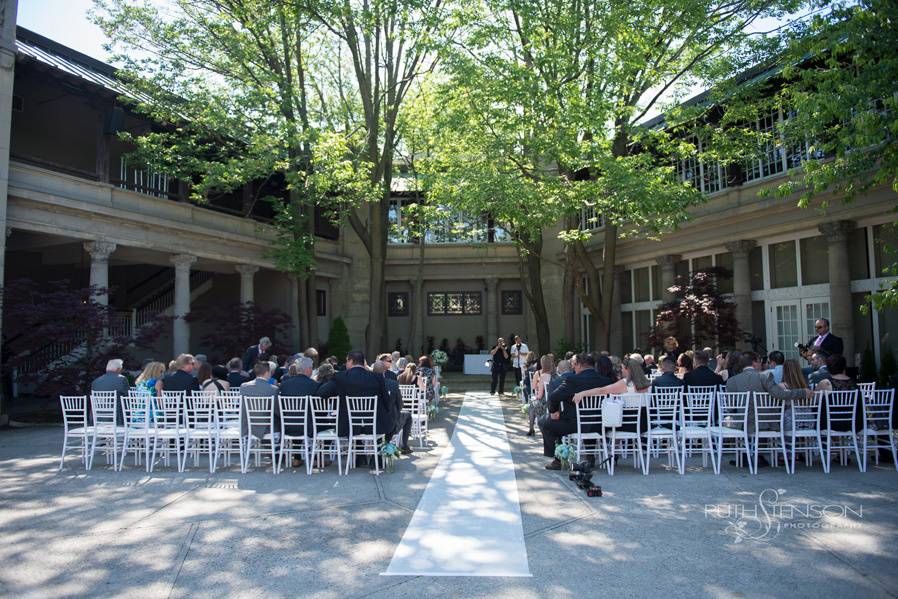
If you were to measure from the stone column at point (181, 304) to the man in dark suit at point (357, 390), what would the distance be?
465 inches

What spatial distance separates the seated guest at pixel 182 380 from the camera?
984 cm

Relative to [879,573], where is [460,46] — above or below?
above

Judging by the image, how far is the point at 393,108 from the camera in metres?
20.2

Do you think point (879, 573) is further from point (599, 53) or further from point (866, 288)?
point (599, 53)

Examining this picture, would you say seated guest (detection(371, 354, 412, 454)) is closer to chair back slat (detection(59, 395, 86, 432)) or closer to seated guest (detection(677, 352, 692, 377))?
chair back slat (detection(59, 395, 86, 432))

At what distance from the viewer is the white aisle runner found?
5.04 m

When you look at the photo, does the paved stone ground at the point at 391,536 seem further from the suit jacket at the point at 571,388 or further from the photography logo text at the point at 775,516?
the suit jacket at the point at 571,388

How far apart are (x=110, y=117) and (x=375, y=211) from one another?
7.62 meters

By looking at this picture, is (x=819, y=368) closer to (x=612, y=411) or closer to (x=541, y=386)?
(x=612, y=411)

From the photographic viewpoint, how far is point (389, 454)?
859cm

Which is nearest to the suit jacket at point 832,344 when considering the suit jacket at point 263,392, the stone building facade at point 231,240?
the stone building facade at point 231,240

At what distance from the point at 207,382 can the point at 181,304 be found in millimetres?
10273

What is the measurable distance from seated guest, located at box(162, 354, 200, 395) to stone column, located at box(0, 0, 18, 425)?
6.29 meters

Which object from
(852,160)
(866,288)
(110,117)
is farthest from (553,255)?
(852,160)
